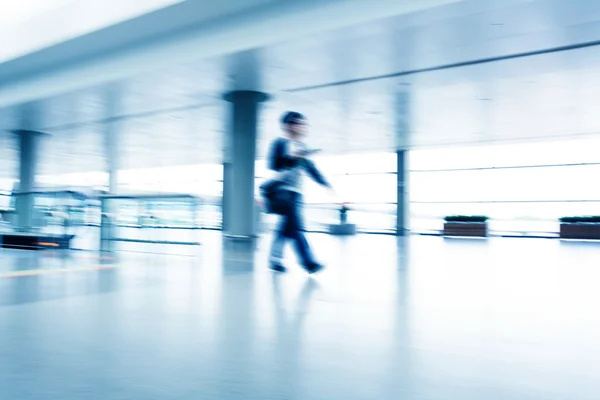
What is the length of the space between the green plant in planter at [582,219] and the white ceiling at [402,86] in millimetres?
3195

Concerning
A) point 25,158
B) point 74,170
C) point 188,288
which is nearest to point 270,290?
point 188,288

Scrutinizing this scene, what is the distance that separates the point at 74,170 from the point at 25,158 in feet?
56.6

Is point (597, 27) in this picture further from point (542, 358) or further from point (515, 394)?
point (515, 394)

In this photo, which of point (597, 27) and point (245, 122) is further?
point (245, 122)

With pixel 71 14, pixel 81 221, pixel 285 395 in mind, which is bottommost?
pixel 285 395

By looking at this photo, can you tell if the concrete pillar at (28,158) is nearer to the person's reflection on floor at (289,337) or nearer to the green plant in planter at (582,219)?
the person's reflection on floor at (289,337)

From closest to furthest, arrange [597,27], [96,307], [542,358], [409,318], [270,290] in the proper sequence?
[542,358] → [409,318] → [96,307] → [270,290] → [597,27]

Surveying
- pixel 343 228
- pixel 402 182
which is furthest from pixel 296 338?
pixel 402 182

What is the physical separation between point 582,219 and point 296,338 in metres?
15.6

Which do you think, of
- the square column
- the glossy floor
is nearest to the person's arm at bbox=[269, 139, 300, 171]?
the glossy floor

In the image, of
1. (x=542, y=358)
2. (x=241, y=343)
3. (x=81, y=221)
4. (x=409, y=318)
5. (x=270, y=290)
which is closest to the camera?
(x=542, y=358)

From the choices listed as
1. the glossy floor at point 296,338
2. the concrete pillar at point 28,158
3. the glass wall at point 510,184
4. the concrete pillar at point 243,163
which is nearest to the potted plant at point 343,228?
the glass wall at point 510,184

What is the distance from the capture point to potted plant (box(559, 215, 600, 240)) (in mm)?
14234

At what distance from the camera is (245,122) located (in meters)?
10.8
